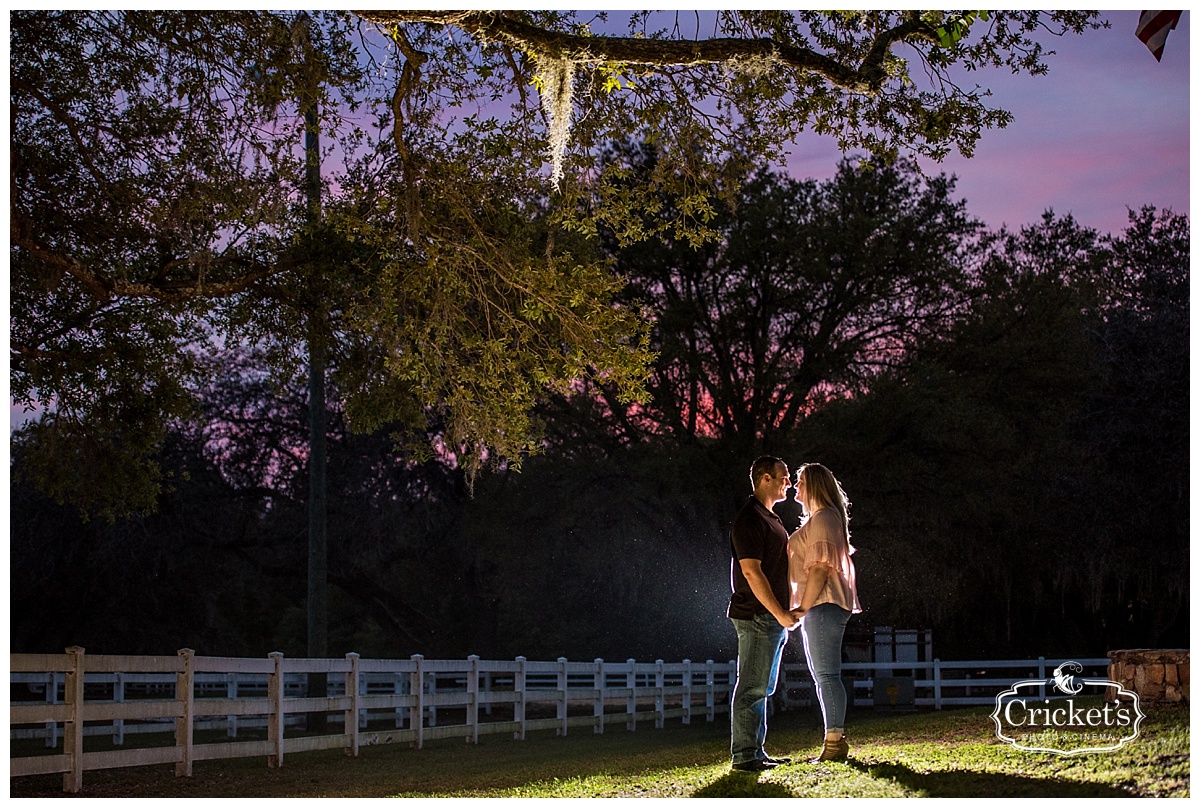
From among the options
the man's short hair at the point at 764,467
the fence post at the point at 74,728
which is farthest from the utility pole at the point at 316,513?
the man's short hair at the point at 764,467

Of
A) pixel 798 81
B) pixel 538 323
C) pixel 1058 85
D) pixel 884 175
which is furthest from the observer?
pixel 884 175

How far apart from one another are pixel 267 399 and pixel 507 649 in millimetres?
17090

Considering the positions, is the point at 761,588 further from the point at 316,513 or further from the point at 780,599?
the point at 316,513

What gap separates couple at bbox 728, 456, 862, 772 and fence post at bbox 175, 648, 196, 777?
446 centimetres

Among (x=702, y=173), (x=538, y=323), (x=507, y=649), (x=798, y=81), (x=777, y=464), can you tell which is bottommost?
(x=507, y=649)

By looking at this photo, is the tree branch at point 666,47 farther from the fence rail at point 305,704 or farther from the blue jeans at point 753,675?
the fence rail at point 305,704

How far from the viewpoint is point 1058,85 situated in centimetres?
1371

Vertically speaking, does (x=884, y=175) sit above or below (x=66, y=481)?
above

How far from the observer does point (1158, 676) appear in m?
7.34

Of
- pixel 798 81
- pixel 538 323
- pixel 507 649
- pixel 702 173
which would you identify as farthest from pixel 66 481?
pixel 507 649

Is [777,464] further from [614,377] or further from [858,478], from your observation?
[858,478]

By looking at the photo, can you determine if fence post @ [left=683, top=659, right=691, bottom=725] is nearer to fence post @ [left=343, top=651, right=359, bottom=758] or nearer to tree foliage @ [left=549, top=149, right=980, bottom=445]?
tree foliage @ [left=549, top=149, right=980, bottom=445]

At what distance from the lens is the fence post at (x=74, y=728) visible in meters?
7.43

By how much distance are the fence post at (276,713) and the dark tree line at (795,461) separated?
6.66 metres
